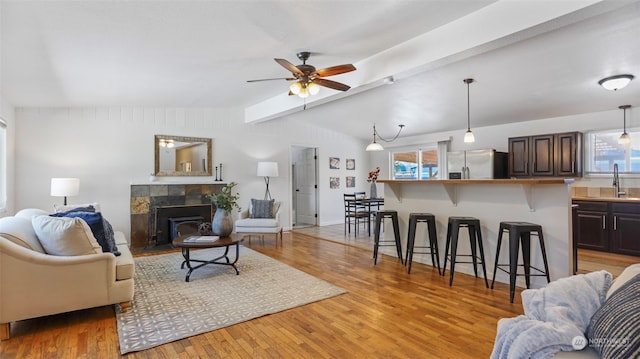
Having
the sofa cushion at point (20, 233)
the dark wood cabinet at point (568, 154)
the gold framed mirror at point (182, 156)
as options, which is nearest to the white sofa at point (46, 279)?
the sofa cushion at point (20, 233)

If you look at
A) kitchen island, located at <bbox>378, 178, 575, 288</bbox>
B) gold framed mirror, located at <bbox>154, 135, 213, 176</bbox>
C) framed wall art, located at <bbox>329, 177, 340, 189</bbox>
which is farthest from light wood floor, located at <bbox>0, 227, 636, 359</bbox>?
framed wall art, located at <bbox>329, 177, 340, 189</bbox>

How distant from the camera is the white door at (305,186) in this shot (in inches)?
324

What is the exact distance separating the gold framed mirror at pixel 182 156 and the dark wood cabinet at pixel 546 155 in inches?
231

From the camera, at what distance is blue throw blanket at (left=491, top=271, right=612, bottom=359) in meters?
1.18

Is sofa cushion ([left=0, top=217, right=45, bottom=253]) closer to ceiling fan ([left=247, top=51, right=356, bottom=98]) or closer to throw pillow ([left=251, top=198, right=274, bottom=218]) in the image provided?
ceiling fan ([left=247, top=51, right=356, bottom=98])

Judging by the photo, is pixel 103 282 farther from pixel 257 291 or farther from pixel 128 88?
pixel 128 88

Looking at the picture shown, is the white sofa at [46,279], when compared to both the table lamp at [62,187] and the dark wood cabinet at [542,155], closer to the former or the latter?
the table lamp at [62,187]

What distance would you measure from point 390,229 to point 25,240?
421 cm

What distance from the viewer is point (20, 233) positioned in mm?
2623

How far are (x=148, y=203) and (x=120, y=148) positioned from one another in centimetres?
108

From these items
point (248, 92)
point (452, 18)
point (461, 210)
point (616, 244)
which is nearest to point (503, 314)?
point (461, 210)

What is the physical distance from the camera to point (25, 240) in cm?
262

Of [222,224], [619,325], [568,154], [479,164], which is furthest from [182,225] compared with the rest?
[568,154]

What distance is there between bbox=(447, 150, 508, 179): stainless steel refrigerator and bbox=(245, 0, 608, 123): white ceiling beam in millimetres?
3050
